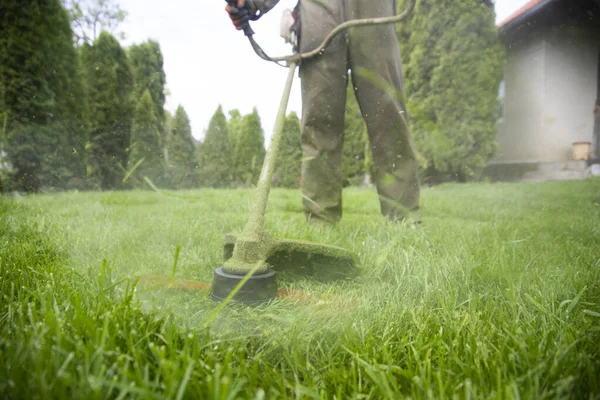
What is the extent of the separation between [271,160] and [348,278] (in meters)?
0.38

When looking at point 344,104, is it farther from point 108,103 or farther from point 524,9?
point 108,103

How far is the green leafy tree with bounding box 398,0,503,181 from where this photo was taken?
2531 mm

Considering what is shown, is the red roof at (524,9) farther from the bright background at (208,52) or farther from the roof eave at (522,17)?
the bright background at (208,52)

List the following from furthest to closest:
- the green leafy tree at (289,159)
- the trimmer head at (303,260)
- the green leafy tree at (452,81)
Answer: the green leafy tree at (289,159) → the green leafy tree at (452,81) → the trimmer head at (303,260)

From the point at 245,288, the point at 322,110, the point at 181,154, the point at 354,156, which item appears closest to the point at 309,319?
the point at 245,288

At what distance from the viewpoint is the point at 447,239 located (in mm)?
1420

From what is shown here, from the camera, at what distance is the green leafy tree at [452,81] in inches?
99.7

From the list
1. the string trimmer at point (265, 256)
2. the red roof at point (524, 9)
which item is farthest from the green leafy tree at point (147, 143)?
the red roof at point (524, 9)

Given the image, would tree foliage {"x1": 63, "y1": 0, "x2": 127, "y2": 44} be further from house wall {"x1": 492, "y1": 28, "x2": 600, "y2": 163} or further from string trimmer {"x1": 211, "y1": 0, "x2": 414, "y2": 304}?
house wall {"x1": 492, "y1": 28, "x2": 600, "y2": 163}

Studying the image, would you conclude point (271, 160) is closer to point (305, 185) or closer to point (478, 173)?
point (305, 185)

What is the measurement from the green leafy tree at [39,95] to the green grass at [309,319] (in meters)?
0.35

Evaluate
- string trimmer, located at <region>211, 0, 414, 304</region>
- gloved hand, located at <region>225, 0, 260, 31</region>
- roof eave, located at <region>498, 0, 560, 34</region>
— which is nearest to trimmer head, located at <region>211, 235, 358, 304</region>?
string trimmer, located at <region>211, 0, 414, 304</region>

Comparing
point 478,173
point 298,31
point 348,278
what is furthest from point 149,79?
point 478,173

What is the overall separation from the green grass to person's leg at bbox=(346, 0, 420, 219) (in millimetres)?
282
